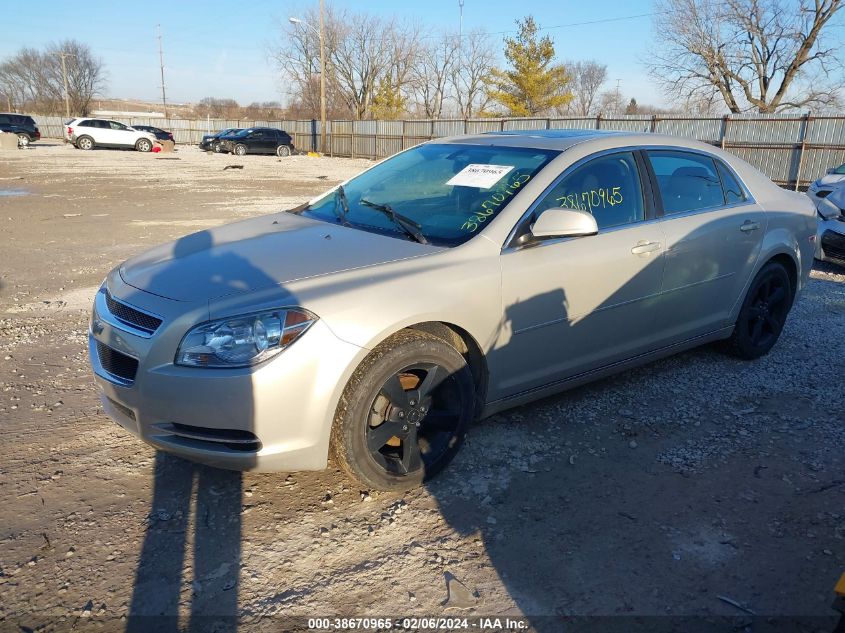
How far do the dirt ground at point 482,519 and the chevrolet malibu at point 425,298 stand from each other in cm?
32

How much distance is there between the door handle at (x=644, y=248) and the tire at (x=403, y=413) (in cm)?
138

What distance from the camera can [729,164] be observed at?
472cm

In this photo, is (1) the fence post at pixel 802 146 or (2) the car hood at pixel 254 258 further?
(1) the fence post at pixel 802 146

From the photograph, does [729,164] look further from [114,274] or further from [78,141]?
[78,141]

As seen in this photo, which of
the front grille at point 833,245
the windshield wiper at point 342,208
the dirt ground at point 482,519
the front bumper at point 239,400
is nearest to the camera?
the dirt ground at point 482,519

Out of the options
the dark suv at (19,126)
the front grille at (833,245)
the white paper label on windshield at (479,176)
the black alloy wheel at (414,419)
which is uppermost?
the dark suv at (19,126)

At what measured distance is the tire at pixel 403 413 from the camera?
287 cm

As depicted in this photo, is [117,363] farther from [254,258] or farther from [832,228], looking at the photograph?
[832,228]

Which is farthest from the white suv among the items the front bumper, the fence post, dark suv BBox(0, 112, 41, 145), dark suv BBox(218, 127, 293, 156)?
the front bumper

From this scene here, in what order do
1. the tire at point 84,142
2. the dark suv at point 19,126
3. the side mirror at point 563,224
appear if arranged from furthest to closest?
1. the dark suv at point 19,126
2. the tire at point 84,142
3. the side mirror at point 563,224

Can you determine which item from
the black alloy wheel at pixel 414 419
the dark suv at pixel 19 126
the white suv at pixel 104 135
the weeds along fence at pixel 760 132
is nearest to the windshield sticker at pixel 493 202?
the black alloy wheel at pixel 414 419

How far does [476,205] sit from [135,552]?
2.33m

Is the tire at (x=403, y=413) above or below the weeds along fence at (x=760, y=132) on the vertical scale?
below

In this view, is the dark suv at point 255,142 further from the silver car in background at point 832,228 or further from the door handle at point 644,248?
the door handle at point 644,248
